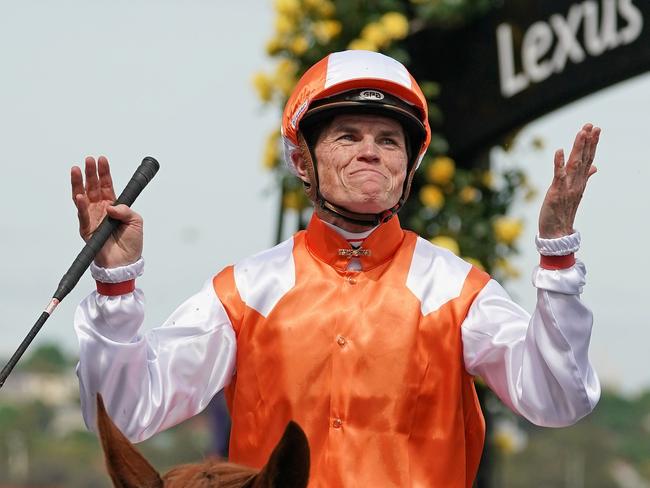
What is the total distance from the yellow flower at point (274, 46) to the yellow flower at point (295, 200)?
69cm

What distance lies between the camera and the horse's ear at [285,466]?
2.72 metres

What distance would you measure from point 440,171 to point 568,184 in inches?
148

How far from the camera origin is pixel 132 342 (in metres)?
3.70

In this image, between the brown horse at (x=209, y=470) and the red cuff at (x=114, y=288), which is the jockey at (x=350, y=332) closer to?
the red cuff at (x=114, y=288)

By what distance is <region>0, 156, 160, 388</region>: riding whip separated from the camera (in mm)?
3439

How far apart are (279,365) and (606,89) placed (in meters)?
3.67

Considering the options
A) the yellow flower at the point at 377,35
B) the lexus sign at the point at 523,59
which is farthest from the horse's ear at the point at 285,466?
the yellow flower at the point at 377,35

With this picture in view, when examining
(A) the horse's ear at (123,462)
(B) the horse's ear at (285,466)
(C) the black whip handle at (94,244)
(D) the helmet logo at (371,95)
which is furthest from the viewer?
(D) the helmet logo at (371,95)

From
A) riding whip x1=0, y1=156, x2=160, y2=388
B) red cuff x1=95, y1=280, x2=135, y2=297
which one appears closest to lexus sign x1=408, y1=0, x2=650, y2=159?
riding whip x1=0, y1=156, x2=160, y2=388

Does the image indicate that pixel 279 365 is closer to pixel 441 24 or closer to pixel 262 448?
pixel 262 448

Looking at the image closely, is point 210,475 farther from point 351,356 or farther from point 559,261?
point 559,261

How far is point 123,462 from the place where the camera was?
2.87 metres

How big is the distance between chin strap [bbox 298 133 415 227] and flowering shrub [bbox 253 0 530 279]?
3230 mm

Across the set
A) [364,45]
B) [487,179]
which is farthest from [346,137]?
[487,179]
